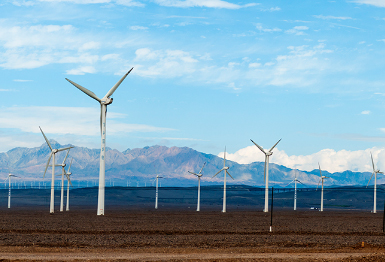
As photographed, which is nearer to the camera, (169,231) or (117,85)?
(169,231)

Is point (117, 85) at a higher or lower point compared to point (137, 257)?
higher

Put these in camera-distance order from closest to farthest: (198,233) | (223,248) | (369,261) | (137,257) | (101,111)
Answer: (369,261), (137,257), (223,248), (198,233), (101,111)

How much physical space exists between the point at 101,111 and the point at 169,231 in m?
29.5

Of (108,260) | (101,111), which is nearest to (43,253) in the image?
(108,260)

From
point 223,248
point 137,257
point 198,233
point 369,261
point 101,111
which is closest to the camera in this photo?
point 369,261

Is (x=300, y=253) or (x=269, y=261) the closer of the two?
(x=269, y=261)

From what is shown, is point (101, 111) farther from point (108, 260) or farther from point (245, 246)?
point (108, 260)

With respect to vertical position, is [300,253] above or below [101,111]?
below

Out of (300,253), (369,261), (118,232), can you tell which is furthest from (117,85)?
(369,261)

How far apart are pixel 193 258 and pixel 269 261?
16.5 ft

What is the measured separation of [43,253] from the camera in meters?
37.3

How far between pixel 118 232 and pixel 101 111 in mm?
28676

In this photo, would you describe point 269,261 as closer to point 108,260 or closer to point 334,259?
point 334,259

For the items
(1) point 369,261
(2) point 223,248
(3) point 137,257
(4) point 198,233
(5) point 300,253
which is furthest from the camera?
(4) point 198,233
